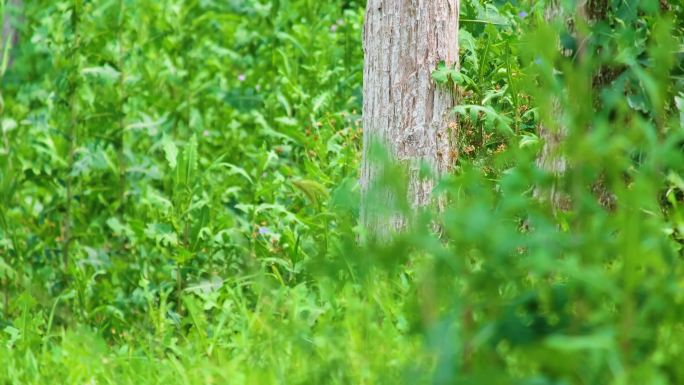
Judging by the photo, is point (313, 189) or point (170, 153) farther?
point (170, 153)

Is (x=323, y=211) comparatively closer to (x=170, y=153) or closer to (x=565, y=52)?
(x=170, y=153)

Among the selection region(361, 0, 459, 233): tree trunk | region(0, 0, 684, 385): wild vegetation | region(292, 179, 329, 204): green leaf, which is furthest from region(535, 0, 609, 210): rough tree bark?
region(292, 179, 329, 204): green leaf

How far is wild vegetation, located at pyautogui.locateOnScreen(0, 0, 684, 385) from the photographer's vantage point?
2117 millimetres

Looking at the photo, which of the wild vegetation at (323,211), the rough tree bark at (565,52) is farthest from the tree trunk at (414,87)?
the rough tree bark at (565,52)

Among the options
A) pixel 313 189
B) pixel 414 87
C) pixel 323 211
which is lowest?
pixel 323 211

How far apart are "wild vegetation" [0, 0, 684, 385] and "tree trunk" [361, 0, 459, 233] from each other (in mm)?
96

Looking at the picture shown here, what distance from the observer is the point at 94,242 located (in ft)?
21.9

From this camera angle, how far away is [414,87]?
480 cm

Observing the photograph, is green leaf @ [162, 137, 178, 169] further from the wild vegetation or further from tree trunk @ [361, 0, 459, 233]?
tree trunk @ [361, 0, 459, 233]

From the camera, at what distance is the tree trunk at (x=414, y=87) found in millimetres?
4777

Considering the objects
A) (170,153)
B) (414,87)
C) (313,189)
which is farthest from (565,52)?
(170,153)

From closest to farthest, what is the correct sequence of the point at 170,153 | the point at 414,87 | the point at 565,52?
1. the point at 565,52
2. the point at 414,87
3. the point at 170,153

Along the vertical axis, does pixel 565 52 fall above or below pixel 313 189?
above

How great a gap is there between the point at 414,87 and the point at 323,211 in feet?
2.20
